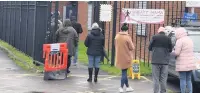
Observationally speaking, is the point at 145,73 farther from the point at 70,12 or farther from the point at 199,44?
the point at 70,12

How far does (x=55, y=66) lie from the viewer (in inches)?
535

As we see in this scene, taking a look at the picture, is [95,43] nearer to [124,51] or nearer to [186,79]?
[124,51]

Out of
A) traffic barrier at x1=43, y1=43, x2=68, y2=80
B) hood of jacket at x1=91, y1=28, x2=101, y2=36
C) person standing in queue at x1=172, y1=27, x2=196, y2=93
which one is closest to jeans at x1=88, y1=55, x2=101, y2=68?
hood of jacket at x1=91, y1=28, x2=101, y2=36

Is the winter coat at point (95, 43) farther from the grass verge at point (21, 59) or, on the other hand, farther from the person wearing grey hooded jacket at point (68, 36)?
the grass verge at point (21, 59)

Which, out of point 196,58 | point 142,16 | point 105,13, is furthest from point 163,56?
point 105,13

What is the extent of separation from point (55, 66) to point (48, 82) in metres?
0.72

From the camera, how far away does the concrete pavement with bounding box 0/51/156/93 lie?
11812 millimetres

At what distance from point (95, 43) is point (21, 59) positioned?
5.10 metres

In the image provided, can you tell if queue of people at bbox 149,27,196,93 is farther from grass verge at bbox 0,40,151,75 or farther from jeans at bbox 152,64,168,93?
grass verge at bbox 0,40,151,75

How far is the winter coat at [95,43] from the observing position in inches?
505

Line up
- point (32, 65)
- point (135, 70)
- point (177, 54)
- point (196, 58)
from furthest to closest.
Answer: point (32, 65)
point (135, 70)
point (196, 58)
point (177, 54)

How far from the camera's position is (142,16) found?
51.2ft

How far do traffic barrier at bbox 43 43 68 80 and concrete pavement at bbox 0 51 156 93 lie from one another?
1.27ft

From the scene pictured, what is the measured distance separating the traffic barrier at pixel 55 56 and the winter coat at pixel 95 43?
3.56ft
